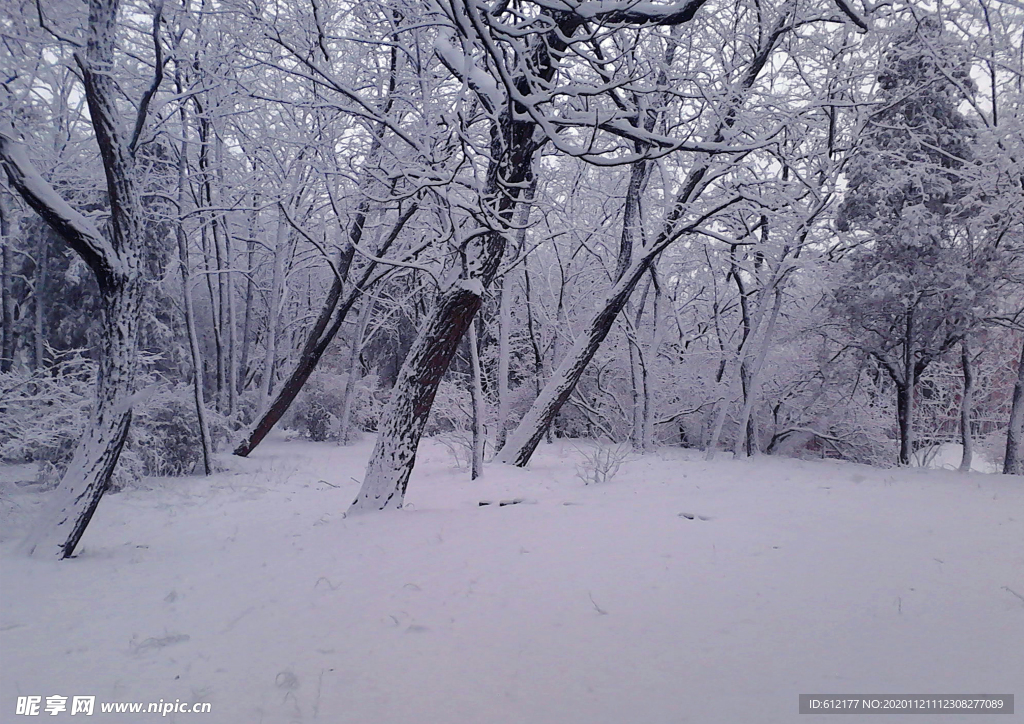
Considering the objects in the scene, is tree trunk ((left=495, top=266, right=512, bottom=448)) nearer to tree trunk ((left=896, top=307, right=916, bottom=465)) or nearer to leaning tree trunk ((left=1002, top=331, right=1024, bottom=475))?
tree trunk ((left=896, top=307, right=916, bottom=465))

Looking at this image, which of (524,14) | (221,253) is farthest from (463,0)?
(221,253)

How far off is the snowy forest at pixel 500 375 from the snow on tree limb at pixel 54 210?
27 mm

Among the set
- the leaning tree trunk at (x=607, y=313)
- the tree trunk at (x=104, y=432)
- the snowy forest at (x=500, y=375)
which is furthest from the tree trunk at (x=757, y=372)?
the tree trunk at (x=104, y=432)

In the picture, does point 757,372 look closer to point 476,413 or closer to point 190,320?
point 476,413

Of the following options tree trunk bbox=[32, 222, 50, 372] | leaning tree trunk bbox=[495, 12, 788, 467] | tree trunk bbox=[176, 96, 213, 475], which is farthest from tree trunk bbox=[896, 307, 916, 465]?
tree trunk bbox=[32, 222, 50, 372]

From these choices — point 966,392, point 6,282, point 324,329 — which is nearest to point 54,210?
point 324,329

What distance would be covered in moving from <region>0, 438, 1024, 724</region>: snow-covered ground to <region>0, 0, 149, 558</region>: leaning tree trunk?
499 millimetres

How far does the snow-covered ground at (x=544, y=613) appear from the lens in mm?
2676

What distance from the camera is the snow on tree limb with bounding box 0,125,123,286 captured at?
5109 millimetres

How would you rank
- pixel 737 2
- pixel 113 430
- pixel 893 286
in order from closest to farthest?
pixel 113 430 < pixel 737 2 < pixel 893 286

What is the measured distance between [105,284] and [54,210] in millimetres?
761

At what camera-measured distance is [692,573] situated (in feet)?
13.3

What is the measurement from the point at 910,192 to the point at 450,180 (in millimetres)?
12684

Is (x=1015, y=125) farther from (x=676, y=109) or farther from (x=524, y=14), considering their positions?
(x=524, y=14)
